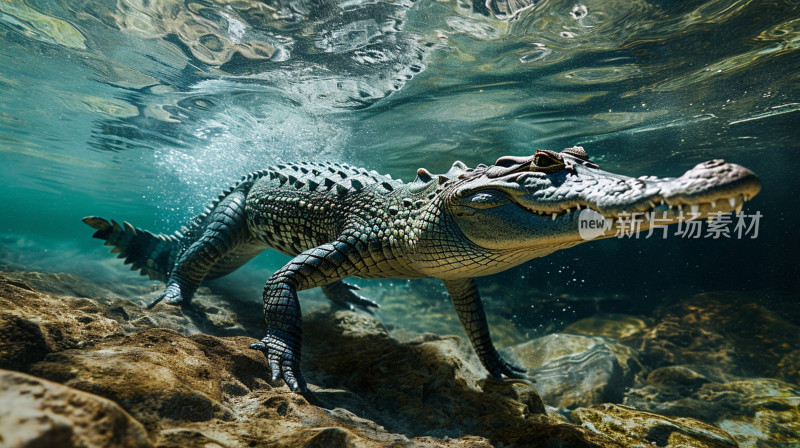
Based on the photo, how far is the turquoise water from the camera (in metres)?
5.00

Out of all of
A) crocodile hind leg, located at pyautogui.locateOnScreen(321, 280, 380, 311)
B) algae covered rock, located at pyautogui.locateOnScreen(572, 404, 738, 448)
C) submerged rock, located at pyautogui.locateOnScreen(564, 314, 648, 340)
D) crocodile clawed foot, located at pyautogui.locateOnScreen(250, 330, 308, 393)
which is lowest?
submerged rock, located at pyautogui.locateOnScreen(564, 314, 648, 340)

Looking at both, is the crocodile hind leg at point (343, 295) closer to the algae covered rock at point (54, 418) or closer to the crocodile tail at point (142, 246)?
the crocodile tail at point (142, 246)

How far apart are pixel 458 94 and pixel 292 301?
20.3 feet

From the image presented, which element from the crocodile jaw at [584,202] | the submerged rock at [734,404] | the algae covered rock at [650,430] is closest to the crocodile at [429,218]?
the crocodile jaw at [584,202]

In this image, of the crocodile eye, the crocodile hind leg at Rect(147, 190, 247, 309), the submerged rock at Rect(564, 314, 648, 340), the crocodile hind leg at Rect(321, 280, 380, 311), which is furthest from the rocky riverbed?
the submerged rock at Rect(564, 314, 648, 340)

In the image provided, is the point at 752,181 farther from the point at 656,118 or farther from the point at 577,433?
the point at 656,118

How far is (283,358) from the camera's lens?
214 cm

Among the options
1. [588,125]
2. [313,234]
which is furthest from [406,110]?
[313,234]

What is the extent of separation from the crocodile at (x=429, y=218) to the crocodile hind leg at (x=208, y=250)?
0.01 meters

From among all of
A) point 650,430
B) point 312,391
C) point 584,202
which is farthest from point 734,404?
point 312,391

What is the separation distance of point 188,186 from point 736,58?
24084 mm

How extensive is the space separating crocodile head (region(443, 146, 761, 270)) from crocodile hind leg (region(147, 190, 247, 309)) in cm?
246

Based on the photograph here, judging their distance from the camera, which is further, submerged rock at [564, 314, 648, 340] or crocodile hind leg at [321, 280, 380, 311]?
submerged rock at [564, 314, 648, 340]

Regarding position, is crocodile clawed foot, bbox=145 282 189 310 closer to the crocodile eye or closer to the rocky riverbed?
the rocky riverbed
